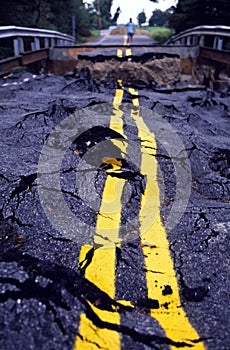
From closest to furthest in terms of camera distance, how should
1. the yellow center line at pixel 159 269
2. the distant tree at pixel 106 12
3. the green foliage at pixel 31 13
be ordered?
the yellow center line at pixel 159 269 → the green foliage at pixel 31 13 → the distant tree at pixel 106 12

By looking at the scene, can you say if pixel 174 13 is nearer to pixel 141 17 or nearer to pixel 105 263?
pixel 105 263

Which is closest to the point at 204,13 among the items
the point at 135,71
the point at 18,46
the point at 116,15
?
the point at 135,71

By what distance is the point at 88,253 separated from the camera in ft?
6.21

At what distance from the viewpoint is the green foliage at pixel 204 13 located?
16500 mm

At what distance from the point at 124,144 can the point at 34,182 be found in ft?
3.42

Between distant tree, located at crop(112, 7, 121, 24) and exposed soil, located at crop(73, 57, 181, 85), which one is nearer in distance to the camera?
exposed soil, located at crop(73, 57, 181, 85)

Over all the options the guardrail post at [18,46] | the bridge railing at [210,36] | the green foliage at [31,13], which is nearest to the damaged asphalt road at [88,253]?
the guardrail post at [18,46]

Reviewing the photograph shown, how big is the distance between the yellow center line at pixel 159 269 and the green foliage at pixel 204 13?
16618 millimetres

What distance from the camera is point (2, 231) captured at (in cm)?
192

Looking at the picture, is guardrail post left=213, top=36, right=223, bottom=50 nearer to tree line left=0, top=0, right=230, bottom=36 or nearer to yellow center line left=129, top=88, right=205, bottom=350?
yellow center line left=129, top=88, right=205, bottom=350

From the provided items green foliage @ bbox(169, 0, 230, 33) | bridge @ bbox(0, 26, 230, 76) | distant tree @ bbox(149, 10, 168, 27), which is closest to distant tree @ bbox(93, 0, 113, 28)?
distant tree @ bbox(149, 10, 168, 27)

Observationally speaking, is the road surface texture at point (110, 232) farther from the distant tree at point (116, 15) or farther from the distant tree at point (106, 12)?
the distant tree at point (116, 15)

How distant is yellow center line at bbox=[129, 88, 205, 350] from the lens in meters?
1.47

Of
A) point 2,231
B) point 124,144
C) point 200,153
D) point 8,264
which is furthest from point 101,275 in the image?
point 200,153
